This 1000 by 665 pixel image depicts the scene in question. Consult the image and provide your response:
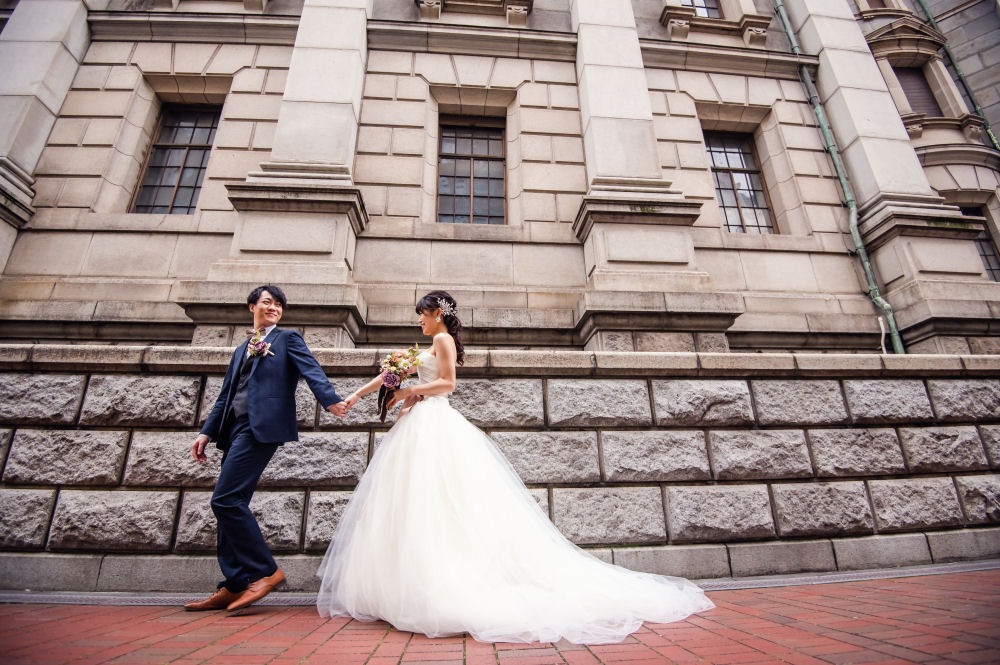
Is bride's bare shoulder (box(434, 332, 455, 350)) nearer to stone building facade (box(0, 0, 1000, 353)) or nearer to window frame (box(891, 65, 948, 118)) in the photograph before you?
stone building facade (box(0, 0, 1000, 353))

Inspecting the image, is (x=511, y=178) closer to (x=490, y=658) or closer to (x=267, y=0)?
(x=267, y=0)

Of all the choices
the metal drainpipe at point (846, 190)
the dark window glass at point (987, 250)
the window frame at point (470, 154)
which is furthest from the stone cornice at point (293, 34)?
the dark window glass at point (987, 250)

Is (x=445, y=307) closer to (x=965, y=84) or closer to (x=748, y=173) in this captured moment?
(x=748, y=173)

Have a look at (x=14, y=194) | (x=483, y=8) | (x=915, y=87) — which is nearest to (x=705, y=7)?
(x=483, y=8)

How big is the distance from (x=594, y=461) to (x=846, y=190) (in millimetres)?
7893

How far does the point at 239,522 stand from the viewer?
3.17m

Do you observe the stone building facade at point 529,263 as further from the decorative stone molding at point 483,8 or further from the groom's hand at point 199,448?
the groom's hand at point 199,448

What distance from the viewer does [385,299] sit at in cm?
671

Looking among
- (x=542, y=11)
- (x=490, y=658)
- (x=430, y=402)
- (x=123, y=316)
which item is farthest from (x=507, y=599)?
(x=542, y=11)

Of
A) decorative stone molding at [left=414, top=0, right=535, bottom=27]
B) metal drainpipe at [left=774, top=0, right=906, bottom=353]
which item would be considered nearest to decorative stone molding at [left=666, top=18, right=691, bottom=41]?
metal drainpipe at [left=774, top=0, right=906, bottom=353]

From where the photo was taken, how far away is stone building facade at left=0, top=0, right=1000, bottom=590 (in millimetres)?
4273

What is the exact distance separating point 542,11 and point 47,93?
9.12 meters

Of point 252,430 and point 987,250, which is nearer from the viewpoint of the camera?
point 252,430

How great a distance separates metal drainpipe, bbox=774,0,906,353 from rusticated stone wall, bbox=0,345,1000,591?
2536mm
